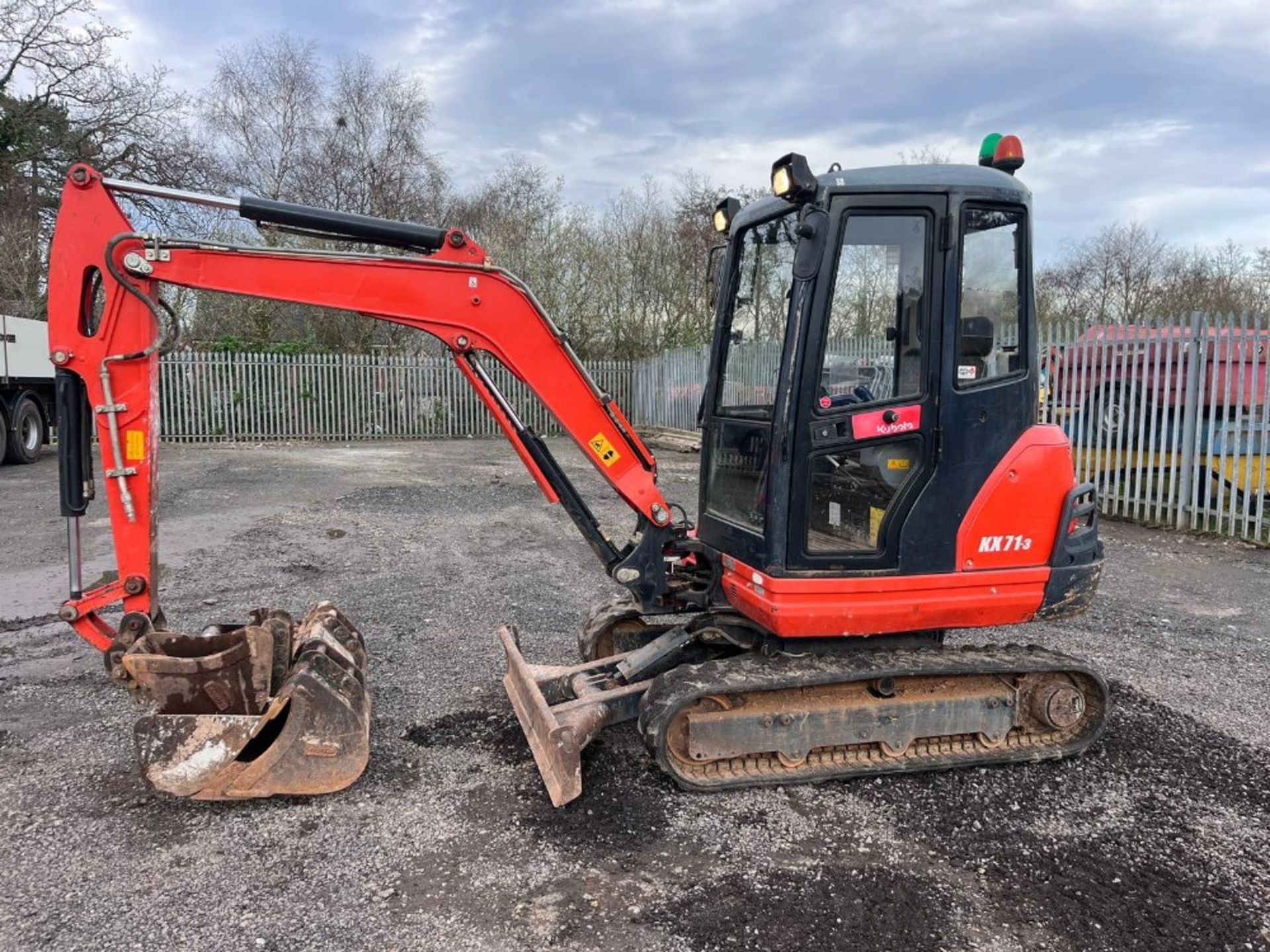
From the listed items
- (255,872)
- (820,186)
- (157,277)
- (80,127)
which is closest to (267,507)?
(157,277)

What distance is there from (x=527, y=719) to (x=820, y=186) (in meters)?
2.75

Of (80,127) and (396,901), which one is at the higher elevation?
(80,127)

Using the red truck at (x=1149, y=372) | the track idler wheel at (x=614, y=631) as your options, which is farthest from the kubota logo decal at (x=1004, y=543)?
the red truck at (x=1149, y=372)

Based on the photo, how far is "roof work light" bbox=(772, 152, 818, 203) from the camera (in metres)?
3.53

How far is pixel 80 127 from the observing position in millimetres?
22000

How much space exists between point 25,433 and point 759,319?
16284mm

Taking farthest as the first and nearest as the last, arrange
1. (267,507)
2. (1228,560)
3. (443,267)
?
1. (267,507)
2. (1228,560)
3. (443,267)

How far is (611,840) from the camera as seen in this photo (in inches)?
130

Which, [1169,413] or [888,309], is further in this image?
[1169,413]

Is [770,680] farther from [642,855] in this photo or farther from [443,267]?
[443,267]

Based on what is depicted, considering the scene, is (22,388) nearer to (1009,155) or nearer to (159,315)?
(159,315)

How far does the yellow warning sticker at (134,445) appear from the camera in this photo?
142 inches

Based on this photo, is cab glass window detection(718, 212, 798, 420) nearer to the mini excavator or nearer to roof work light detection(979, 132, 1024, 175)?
the mini excavator

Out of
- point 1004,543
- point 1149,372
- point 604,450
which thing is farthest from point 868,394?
point 1149,372
